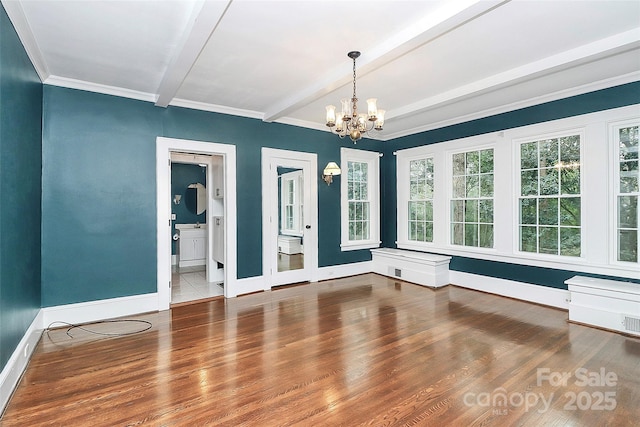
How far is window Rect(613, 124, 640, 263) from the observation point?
3703 mm

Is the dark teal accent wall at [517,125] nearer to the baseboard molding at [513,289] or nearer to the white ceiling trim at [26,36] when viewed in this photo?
the baseboard molding at [513,289]

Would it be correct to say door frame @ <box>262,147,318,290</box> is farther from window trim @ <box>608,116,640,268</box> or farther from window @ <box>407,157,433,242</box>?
window trim @ <box>608,116,640,268</box>

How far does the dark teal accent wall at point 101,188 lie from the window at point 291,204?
4.19ft

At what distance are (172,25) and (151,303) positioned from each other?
3.28 m

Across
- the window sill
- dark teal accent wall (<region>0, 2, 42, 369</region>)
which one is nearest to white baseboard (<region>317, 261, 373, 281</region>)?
the window sill

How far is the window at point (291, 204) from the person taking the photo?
5531 millimetres

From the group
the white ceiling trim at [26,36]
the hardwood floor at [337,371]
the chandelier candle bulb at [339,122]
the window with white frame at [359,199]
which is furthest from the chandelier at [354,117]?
the window with white frame at [359,199]

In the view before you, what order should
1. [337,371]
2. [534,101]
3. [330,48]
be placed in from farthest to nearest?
[534,101] < [330,48] < [337,371]

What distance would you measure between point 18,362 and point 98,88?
9.89 feet

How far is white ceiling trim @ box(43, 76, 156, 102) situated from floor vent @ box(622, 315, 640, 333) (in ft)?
19.7

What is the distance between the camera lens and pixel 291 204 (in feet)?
18.4

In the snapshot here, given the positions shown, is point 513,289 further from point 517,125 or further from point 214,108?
point 214,108

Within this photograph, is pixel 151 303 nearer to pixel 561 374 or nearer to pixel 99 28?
pixel 99 28

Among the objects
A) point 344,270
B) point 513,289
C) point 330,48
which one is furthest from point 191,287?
point 513,289
